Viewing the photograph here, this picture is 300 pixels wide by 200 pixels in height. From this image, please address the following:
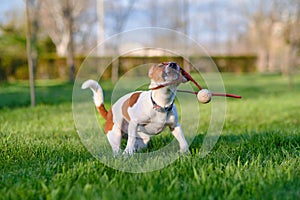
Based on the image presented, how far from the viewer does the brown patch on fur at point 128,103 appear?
9.37 ft

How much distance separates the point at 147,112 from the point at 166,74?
377 millimetres

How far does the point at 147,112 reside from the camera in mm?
2703

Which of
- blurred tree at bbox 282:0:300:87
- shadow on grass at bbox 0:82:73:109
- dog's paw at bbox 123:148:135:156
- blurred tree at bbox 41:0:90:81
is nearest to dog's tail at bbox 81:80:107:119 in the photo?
dog's paw at bbox 123:148:135:156

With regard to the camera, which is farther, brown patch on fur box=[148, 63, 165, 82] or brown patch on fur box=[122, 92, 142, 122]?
brown patch on fur box=[122, 92, 142, 122]

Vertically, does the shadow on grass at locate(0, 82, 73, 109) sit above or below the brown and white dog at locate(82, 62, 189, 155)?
below

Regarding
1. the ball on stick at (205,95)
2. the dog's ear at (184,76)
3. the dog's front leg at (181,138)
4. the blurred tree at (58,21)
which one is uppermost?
the blurred tree at (58,21)

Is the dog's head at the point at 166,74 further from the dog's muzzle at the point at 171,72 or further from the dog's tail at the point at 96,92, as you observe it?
the dog's tail at the point at 96,92

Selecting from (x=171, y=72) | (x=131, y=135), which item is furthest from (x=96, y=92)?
(x=171, y=72)

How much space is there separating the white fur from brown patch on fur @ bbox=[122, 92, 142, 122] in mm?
323

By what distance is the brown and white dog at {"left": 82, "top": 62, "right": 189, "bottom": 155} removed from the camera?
2516 mm

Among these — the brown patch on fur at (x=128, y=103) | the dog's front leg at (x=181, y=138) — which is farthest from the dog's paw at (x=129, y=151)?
the dog's front leg at (x=181, y=138)

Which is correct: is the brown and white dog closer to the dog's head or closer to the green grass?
the dog's head

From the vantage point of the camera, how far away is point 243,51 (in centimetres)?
4844

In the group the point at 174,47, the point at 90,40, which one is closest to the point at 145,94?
the point at 174,47
